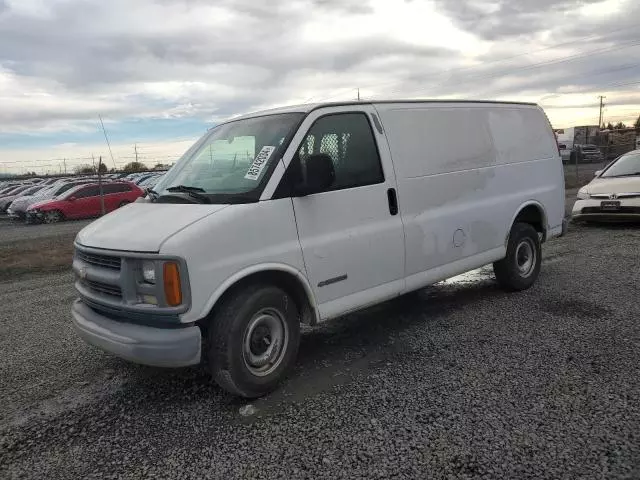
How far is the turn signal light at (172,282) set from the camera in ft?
10.9

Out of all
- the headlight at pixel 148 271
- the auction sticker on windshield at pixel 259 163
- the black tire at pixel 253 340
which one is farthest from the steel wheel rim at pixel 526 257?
the headlight at pixel 148 271

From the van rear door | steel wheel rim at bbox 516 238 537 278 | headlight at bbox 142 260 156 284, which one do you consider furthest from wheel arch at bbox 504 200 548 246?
headlight at bbox 142 260 156 284

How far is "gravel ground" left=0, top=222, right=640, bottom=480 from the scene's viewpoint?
2.99 m

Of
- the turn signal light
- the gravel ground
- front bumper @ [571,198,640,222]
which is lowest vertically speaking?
the gravel ground

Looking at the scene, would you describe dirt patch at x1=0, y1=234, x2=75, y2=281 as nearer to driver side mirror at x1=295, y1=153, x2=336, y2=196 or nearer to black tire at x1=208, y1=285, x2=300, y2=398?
black tire at x1=208, y1=285, x2=300, y2=398

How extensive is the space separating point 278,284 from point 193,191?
3.21 feet

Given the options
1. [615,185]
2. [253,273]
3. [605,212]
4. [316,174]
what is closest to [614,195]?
[615,185]

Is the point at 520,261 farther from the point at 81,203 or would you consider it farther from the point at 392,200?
the point at 81,203

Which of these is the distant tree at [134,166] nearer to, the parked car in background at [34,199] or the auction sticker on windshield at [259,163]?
the parked car in background at [34,199]

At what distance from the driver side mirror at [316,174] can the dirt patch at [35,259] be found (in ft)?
24.1

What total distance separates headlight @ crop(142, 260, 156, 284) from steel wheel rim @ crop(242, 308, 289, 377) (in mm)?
713

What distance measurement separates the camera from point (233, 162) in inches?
166

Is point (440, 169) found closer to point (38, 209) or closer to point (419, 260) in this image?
point (419, 260)

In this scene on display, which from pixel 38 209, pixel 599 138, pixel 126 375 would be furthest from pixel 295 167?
pixel 599 138
